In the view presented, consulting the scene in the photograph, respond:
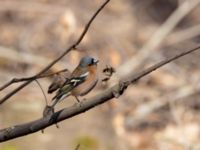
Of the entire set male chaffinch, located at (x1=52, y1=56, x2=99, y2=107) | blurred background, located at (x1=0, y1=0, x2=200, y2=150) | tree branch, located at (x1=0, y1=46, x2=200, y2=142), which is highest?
blurred background, located at (x1=0, y1=0, x2=200, y2=150)

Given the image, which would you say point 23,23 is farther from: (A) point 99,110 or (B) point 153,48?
(A) point 99,110

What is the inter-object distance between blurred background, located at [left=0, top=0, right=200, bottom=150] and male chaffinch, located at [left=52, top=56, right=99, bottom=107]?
283 centimetres

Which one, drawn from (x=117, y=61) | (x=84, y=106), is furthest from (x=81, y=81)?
(x=117, y=61)

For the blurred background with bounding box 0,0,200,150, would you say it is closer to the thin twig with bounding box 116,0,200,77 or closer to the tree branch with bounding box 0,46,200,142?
the thin twig with bounding box 116,0,200,77

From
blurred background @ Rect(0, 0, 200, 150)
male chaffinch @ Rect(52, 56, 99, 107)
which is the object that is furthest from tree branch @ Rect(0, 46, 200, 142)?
blurred background @ Rect(0, 0, 200, 150)

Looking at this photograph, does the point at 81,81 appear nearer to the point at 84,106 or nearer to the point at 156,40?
the point at 84,106

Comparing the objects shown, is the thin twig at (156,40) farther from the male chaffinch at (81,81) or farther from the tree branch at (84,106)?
the tree branch at (84,106)

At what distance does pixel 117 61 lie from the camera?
22.9 ft

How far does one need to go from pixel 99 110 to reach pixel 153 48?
5.40ft

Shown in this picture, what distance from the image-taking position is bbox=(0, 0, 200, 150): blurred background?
561cm

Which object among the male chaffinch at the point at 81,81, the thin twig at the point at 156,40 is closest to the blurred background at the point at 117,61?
the thin twig at the point at 156,40

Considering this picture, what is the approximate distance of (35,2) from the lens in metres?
8.57

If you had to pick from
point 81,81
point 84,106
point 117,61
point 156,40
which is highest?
point 156,40

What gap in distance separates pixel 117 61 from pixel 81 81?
5.03 m
